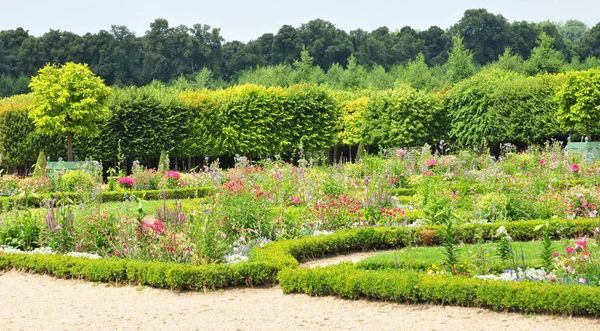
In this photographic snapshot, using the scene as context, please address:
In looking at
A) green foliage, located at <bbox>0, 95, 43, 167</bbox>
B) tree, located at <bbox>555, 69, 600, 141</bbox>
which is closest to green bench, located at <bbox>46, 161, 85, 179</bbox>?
green foliage, located at <bbox>0, 95, 43, 167</bbox>

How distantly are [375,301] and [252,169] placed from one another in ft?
28.4

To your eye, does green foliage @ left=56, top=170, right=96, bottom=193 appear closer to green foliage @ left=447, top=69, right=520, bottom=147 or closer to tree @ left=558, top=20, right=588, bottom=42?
green foliage @ left=447, top=69, right=520, bottom=147

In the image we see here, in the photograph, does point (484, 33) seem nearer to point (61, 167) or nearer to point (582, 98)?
point (582, 98)

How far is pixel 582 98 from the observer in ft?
81.6

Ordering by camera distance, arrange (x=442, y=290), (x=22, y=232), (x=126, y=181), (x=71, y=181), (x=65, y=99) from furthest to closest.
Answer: (x=65, y=99) < (x=126, y=181) < (x=71, y=181) < (x=22, y=232) < (x=442, y=290)

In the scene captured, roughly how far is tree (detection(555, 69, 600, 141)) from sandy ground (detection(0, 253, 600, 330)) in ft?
66.3

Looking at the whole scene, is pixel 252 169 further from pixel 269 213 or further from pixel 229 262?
pixel 229 262

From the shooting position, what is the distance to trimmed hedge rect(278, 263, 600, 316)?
20.8 feet

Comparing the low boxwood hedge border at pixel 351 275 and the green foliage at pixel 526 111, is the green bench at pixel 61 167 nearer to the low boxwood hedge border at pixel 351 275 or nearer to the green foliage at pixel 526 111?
the low boxwood hedge border at pixel 351 275

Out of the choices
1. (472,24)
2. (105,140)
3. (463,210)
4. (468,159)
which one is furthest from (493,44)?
(463,210)

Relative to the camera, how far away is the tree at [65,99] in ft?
76.4

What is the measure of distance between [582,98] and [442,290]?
2037 cm

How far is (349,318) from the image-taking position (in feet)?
21.7

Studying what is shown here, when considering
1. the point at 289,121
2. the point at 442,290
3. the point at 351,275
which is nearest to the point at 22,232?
the point at 351,275
